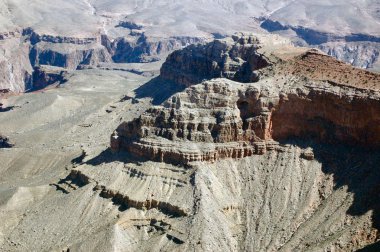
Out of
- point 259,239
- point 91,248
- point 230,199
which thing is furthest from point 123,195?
point 259,239

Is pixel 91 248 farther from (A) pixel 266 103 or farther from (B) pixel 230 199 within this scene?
(A) pixel 266 103

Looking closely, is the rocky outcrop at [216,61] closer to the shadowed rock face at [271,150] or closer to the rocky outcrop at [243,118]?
the rocky outcrop at [243,118]

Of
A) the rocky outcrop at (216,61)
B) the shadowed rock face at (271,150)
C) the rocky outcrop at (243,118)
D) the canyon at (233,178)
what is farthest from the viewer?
the rocky outcrop at (216,61)

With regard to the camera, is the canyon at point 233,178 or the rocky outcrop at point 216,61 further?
the rocky outcrop at point 216,61

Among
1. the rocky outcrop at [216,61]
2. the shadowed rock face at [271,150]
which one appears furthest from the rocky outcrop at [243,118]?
the rocky outcrop at [216,61]

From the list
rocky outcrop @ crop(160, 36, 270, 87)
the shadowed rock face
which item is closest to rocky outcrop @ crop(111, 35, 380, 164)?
the shadowed rock face

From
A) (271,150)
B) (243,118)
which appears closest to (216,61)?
(243,118)
